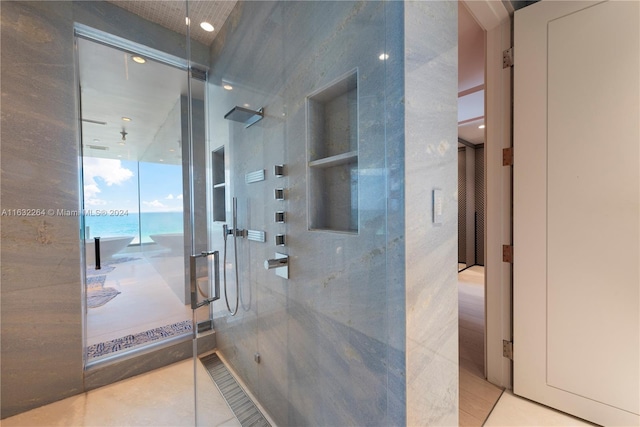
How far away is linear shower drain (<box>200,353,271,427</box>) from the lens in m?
1.60

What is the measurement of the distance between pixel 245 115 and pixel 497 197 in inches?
71.4

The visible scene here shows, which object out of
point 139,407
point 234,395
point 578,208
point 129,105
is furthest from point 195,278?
point 578,208

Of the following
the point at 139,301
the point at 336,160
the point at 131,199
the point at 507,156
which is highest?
the point at 507,156

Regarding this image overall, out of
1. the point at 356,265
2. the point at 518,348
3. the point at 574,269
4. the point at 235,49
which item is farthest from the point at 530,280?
the point at 235,49

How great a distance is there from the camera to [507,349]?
1724 mm

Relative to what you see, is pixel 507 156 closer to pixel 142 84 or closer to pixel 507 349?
pixel 507 349

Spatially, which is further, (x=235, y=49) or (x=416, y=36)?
(x=235, y=49)

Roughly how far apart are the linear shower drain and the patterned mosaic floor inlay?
0.50 meters

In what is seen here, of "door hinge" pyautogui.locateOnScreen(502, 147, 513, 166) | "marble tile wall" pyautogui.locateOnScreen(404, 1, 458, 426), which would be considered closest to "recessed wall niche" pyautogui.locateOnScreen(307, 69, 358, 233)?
"marble tile wall" pyautogui.locateOnScreen(404, 1, 458, 426)

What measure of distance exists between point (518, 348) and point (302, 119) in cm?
197

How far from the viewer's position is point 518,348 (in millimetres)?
1654

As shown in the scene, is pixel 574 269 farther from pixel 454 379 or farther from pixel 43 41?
pixel 43 41

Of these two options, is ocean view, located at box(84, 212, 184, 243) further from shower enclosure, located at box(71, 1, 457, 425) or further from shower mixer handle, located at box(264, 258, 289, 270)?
shower mixer handle, located at box(264, 258, 289, 270)

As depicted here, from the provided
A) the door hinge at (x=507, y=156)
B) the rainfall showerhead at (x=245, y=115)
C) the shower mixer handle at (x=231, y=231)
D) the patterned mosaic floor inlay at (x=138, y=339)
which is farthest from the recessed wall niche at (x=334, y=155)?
the patterned mosaic floor inlay at (x=138, y=339)
